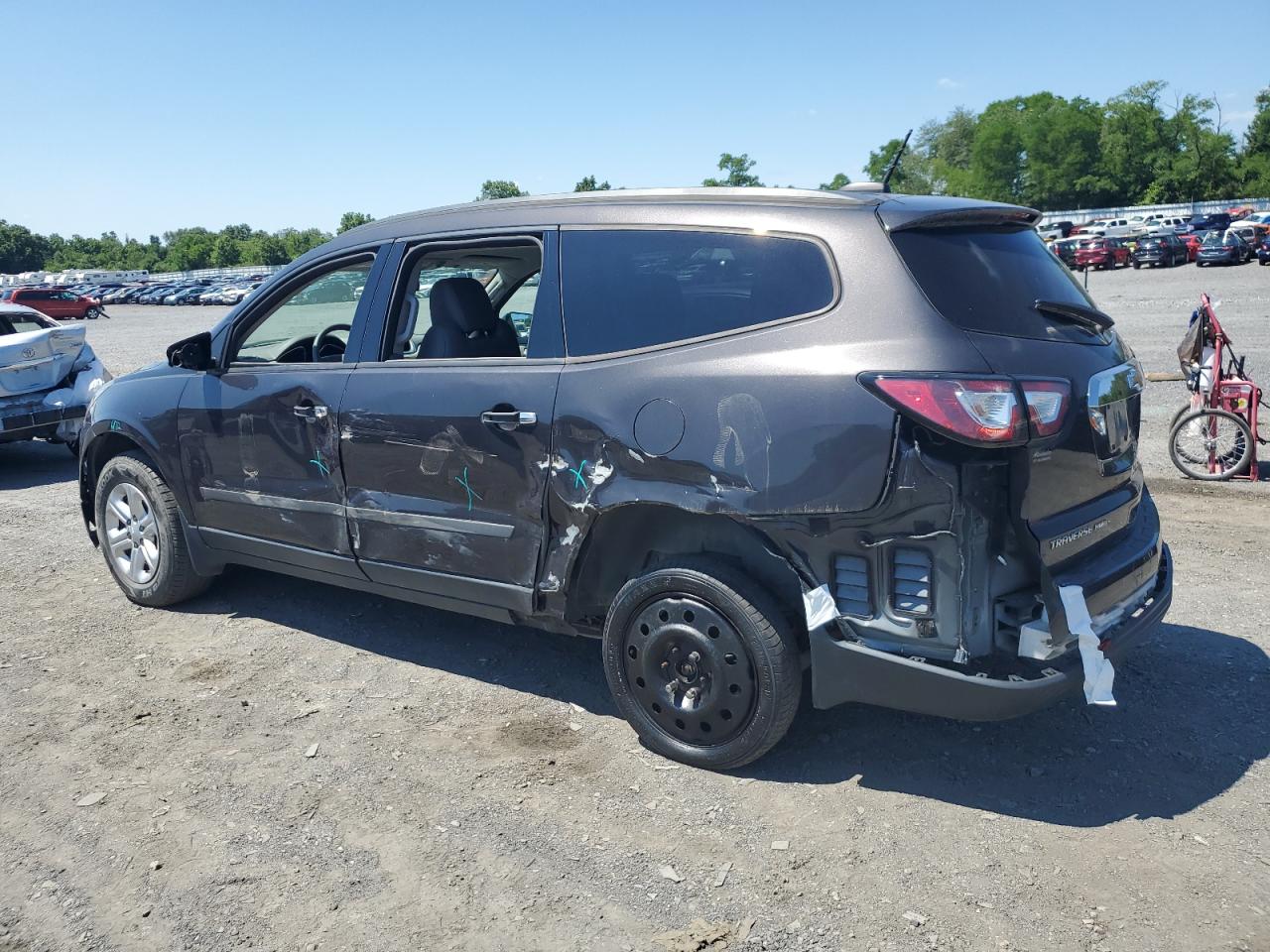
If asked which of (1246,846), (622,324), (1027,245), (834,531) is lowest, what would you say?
(1246,846)

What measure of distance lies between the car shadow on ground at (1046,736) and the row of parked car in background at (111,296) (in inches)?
1637

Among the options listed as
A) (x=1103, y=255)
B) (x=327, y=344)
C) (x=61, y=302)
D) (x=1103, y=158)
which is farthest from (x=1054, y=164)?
(x=327, y=344)

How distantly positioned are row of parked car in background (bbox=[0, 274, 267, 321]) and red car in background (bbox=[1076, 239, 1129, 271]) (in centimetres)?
3538

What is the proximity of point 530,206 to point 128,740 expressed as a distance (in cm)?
265

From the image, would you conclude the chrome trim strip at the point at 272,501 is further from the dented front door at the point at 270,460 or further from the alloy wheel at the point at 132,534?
the alloy wheel at the point at 132,534

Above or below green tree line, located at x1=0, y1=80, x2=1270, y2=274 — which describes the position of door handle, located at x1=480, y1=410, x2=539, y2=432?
below

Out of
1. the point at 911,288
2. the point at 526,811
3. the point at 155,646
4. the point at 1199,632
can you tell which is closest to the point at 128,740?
the point at 155,646

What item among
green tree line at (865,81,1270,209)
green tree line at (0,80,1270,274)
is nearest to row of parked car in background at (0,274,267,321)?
green tree line at (0,80,1270,274)

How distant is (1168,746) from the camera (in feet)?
12.1

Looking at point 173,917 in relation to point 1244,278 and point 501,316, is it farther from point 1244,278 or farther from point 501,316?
point 1244,278

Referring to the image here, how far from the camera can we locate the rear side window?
3.37 meters

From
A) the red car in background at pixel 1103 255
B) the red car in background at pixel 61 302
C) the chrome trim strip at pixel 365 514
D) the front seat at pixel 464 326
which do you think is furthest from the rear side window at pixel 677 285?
the red car in background at pixel 61 302

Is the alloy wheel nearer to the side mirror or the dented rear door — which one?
the side mirror

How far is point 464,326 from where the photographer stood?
14.4 feet
